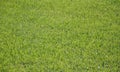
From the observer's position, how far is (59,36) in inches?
327

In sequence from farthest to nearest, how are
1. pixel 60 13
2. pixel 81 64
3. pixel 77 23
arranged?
1. pixel 60 13
2. pixel 77 23
3. pixel 81 64

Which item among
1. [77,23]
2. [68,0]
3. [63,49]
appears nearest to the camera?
[63,49]

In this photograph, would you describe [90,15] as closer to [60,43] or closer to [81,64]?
[60,43]

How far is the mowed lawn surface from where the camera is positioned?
698 centimetres

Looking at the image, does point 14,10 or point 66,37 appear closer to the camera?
point 66,37

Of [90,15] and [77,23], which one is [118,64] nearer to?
[77,23]

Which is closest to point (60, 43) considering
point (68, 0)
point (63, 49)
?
point (63, 49)

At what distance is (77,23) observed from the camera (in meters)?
9.27

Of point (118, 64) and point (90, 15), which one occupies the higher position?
point (90, 15)

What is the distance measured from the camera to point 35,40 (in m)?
8.02

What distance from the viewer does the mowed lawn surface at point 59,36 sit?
275 inches

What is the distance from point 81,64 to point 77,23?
266 cm

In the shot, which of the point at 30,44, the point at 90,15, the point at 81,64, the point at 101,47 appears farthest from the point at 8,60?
the point at 90,15

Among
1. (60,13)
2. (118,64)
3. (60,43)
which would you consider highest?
(60,13)
